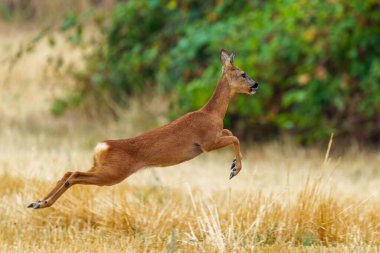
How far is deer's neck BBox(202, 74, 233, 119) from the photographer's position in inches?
194

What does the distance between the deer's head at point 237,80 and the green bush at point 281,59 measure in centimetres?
674

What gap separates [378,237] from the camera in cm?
659

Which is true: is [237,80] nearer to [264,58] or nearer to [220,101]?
[220,101]

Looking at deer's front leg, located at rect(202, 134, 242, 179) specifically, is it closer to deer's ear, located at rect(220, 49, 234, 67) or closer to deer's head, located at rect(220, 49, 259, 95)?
deer's head, located at rect(220, 49, 259, 95)

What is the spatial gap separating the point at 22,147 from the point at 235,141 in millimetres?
8360

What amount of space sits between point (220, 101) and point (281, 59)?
314 inches

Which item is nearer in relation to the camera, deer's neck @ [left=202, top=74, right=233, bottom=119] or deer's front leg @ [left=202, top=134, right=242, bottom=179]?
deer's front leg @ [left=202, top=134, right=242, bottom=179]

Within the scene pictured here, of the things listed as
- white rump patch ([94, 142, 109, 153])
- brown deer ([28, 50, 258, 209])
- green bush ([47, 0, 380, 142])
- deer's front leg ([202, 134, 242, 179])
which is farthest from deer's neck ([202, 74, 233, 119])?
green bush ([47, 0, 380, 142])

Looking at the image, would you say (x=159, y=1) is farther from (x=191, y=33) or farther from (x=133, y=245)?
(x=133, y=245)

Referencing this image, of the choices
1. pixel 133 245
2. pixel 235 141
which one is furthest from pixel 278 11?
pixel 235 141

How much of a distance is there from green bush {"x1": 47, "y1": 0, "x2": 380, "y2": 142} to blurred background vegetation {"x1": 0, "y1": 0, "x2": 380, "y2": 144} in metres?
0.01

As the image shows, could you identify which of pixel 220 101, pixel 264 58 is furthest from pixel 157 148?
pixel 264 58

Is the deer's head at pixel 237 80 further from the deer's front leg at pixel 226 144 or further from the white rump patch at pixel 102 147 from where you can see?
the white rump patch at pixel 102 147

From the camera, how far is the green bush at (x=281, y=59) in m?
12.1
